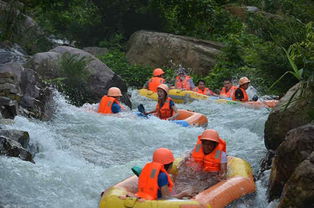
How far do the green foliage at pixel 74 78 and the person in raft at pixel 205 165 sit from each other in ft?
20.2

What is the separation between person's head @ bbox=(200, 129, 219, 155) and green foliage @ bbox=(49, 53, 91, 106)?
6277 millimetres

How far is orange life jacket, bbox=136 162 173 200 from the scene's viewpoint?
668 centimetres

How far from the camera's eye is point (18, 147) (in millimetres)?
8352

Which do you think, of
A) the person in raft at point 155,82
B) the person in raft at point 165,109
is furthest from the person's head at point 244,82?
the person in raft at point 165,109

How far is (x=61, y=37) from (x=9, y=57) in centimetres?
951

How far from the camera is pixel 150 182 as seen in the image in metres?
6.70

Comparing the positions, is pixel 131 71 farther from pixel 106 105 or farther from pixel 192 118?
pixel 192 118

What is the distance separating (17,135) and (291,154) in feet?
13.6

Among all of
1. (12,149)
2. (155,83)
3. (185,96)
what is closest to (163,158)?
(12,149)

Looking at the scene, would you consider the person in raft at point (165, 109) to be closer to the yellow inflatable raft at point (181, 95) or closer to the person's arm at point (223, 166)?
the yellow inflatable raft at point (181, 95)

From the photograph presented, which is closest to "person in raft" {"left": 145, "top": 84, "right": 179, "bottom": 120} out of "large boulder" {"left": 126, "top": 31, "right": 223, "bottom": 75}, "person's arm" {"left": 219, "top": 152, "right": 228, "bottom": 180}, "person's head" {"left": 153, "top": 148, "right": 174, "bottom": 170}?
"person's arm" {"left": 219, "top": 152, "right": 228, "bottom": 180}

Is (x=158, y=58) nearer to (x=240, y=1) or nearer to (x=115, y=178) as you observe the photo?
(x=240, y=1)

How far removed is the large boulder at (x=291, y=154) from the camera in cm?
689

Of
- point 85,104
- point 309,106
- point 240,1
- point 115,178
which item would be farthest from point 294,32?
point 240,1
